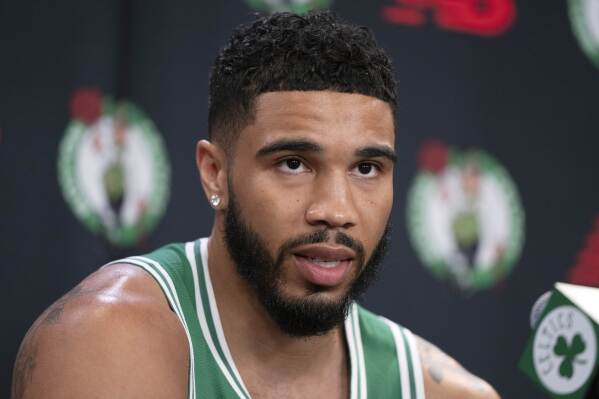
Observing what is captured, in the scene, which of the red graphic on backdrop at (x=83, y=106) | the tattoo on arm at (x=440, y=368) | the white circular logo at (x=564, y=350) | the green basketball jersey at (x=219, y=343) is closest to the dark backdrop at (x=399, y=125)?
the red graphic on backdrop at (x=83, y=106)

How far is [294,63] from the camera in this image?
56.1 inches

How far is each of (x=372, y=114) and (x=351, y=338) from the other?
0.43m

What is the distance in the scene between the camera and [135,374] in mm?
1217

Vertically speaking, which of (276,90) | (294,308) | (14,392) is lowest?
(14,392)

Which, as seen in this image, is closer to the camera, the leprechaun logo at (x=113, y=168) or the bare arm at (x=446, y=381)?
the bare arm at (x=446, y=381)

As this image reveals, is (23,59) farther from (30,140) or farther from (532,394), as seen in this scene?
(532,394)

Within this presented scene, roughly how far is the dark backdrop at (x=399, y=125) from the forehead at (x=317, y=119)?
810mm

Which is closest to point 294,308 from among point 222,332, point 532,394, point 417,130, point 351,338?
point 222,332

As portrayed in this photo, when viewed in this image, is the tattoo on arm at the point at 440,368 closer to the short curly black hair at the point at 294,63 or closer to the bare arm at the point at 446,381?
the bare arm at the point at 446,381

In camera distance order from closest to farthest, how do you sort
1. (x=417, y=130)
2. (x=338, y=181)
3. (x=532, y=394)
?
1. (x=338, y=181)
2. (x=417, y=130)
3. (x=532, y=394)

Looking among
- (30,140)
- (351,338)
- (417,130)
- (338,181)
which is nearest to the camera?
(338,181)

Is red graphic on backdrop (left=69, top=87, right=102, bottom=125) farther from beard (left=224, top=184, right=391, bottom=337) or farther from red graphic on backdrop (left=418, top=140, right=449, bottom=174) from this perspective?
red graphic on backdrop (left=418, top=140, right=449, bottom=174)

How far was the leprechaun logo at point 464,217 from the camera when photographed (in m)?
2.49

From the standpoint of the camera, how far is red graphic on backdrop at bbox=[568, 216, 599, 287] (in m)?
2.65
